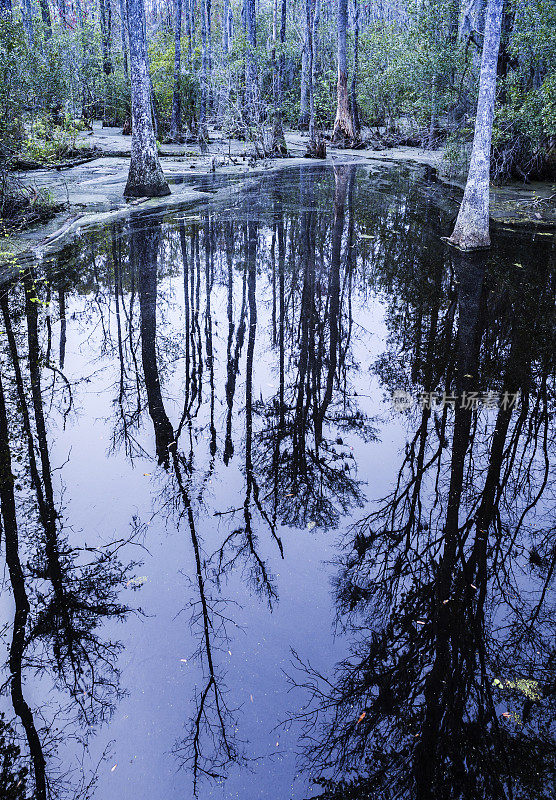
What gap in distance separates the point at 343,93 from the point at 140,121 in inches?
609

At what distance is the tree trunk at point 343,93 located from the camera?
2722 centimetres

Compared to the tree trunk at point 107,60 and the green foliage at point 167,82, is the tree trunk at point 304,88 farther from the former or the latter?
the tree trunk at point 107,60

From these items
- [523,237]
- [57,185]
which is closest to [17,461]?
[523,237]

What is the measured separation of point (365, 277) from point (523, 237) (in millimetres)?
4582

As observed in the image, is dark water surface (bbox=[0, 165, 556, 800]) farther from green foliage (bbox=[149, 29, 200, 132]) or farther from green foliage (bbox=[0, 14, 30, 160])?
green foliage (bbox=[149, 29, 200, 132])

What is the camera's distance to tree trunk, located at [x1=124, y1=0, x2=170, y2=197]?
51.0 ft

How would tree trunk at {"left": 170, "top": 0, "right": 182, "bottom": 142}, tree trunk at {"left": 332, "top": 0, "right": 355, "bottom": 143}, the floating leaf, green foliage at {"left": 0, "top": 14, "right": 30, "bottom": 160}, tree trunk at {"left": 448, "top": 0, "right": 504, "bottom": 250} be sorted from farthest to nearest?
tree trunk at {"left": 332, "top": 0, "right": 355, "bottom": 143}, tree trunk at {"left": 170, "top": 0, "right": 182, "bottom": 142}, green foliage at {"left": 0, "top": 14, "right": 30, "bottom": 160}, tree trunk at {"left": 448, "top": 0, "right": 504, "bottom": 250}, the floating leaf

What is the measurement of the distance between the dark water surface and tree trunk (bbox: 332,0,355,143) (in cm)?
2276

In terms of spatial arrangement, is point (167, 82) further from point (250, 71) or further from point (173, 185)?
point (173, 185)

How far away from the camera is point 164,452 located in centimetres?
545

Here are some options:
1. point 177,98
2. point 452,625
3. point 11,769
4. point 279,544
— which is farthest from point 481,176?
point 177,98

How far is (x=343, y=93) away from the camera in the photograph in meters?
28.0

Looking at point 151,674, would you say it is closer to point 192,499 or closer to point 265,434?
point 192,499

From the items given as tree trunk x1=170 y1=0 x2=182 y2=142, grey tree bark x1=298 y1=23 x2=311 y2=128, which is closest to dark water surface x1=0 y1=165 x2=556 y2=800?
tree trunk x1=170 y1=0 x2=182 y2=142
